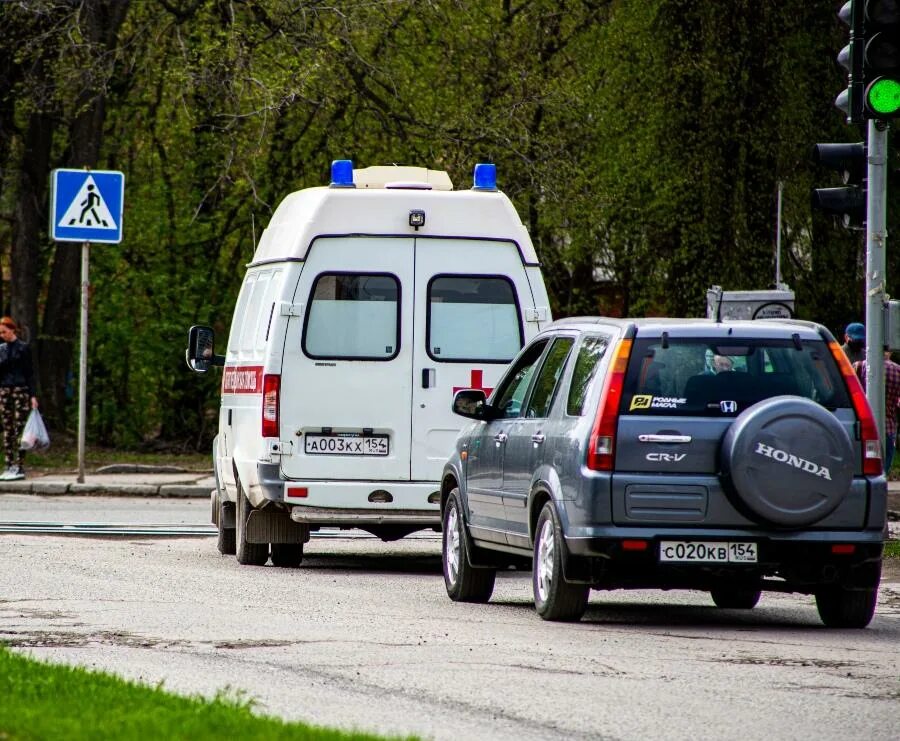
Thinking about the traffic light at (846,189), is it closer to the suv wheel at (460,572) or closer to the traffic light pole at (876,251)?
the traffic light pole at (876,251)

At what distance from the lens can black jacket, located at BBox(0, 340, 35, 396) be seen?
2320 centimetres

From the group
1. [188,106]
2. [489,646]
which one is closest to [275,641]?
[489,646]

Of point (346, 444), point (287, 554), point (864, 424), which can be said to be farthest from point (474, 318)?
point (864, 424)

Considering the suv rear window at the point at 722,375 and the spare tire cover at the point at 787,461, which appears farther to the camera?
the suv rear window at the point at 722,375

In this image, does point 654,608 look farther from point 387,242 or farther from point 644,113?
point 644,113

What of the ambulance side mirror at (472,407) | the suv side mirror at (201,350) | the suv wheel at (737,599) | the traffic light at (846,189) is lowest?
the suv wheel at (737,599)

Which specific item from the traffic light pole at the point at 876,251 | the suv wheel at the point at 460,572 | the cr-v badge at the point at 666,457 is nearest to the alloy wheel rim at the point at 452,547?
the suv wheel at the point at 460,572

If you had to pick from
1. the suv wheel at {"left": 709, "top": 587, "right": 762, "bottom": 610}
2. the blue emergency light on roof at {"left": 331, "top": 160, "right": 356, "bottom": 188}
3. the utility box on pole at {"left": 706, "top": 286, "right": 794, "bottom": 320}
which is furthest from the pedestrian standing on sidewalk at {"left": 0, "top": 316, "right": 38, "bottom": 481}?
the suv wheel at {"left": 709, "top": 587, "right": 762, "bottom": 610}

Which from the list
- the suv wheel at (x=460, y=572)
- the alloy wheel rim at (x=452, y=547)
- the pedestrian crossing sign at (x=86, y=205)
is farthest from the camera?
the pedestrian crossing sign at (x=86, y=205)

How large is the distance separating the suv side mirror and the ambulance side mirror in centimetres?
423

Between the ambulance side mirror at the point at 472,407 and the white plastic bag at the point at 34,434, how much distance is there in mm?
11330

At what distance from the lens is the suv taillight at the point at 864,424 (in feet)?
35.1

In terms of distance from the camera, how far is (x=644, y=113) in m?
29.5

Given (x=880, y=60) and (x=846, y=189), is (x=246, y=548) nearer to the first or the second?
(x=846, y=189)
